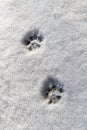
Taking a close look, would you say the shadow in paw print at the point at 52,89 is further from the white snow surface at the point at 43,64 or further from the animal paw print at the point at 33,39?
the animal paw print at the point at 33,39

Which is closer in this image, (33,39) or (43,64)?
(43,64)

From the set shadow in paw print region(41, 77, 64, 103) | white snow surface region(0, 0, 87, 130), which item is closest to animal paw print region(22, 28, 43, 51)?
white snow surface region(0, 0, 87, 130)

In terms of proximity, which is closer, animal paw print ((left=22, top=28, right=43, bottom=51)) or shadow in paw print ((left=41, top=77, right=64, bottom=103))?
shadow in paw print ((left=41, top=77, right=64, bottom=103))

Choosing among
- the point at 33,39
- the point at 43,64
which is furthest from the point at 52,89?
the point at 33,39

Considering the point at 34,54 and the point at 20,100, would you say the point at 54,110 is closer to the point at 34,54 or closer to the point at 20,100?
the point at 20,100

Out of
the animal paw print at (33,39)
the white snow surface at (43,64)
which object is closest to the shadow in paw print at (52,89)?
the white snow surface at (43,64)

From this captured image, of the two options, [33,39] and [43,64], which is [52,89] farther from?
[33,39]

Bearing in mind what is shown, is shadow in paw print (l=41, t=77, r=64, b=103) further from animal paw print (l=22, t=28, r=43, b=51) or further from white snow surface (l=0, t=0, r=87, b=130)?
animal paw print (l=22, t=28, r=43, b=51)
